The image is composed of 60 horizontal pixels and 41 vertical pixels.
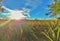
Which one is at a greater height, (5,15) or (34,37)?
(5,15)

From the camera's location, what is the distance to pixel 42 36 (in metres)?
1.20

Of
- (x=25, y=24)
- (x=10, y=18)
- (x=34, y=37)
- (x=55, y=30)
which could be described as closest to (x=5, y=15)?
(x=10, y=18)

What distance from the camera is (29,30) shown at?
1.21 m

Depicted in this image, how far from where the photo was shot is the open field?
47.1 inches

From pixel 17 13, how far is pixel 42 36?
278 millimetres

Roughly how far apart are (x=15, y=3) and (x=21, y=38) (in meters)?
0.29

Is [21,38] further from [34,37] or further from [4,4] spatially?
[4,4]

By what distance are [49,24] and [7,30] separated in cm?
34

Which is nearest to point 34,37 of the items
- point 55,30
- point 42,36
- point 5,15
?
point 42,36

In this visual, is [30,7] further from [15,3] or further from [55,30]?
[55,30]

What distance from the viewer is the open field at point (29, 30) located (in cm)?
120

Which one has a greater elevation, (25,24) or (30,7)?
(30,7)

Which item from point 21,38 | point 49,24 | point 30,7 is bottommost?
point 21,38

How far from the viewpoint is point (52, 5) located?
1240mm
